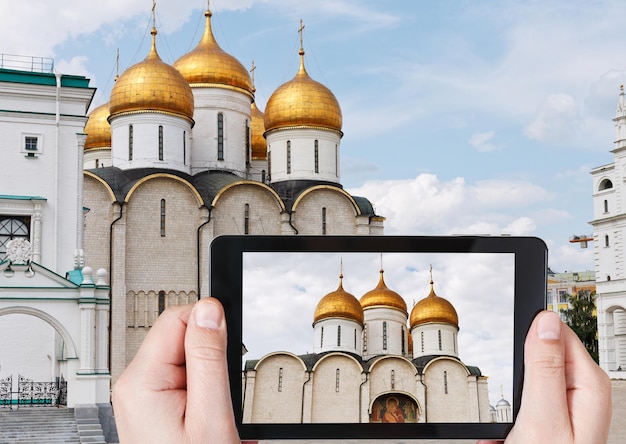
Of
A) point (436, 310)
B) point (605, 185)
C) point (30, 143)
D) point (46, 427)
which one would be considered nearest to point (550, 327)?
point (436, 310)

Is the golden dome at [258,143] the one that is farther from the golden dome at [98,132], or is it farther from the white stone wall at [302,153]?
the golden dome at [98,132]

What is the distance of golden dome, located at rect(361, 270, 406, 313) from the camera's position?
1768 mm

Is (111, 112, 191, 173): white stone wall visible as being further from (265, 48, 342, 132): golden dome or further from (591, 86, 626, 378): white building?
(591, 86, 626, 378): white building

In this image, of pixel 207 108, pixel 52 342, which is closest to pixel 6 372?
pixel 52 342

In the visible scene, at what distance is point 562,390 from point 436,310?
13.6 inches

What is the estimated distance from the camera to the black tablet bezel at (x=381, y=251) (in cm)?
159

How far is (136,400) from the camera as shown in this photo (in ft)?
5.05

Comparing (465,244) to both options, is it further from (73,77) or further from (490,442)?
(73,77)

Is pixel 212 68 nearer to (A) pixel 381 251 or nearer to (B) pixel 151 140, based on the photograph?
(B) pixel 151 140

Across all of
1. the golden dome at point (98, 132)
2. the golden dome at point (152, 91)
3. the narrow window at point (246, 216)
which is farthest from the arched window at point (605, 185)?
the golden dome at point (98, 132)

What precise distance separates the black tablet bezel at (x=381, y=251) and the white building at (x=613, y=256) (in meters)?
33.0

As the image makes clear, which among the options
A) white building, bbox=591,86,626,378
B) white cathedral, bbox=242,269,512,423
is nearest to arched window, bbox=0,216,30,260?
white cathedral, bbox=242,269,512,423

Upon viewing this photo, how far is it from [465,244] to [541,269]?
14 centimetres

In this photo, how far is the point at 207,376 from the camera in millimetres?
1483
